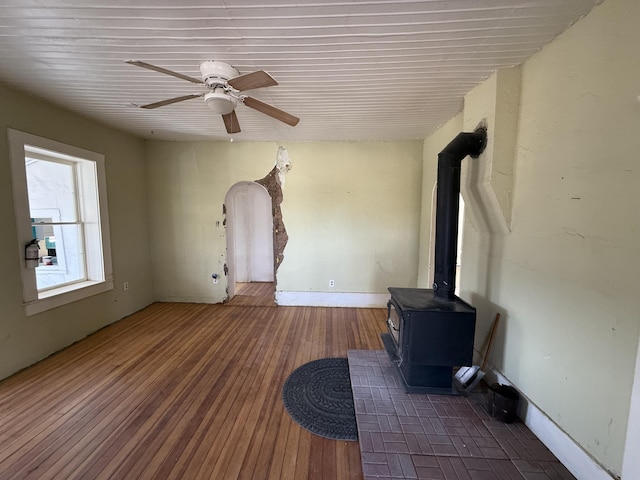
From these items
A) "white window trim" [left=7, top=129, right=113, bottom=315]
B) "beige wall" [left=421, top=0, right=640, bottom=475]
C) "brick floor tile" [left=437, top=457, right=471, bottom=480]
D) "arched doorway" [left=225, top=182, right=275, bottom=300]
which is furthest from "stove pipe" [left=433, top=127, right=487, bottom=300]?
"arched doorway" [left=225, top=182, right=275, bottom=300]

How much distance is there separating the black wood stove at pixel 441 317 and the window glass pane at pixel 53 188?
3.80 meters

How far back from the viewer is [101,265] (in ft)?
10.8

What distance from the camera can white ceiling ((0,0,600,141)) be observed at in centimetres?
138

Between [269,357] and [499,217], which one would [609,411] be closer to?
[499,217]

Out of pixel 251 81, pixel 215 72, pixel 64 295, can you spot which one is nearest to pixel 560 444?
pixel 251 81

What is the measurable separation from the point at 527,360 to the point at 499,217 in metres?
1.03

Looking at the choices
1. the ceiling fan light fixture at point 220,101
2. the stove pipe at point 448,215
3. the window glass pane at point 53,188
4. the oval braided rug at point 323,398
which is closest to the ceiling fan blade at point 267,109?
the ceiling fan light fixture at point 220,101

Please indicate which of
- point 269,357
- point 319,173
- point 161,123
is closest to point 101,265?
point 161,123

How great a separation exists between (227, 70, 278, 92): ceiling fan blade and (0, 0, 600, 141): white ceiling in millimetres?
202

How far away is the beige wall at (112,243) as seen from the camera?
2.27 metres

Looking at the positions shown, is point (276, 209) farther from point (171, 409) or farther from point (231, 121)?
point (171, 409)

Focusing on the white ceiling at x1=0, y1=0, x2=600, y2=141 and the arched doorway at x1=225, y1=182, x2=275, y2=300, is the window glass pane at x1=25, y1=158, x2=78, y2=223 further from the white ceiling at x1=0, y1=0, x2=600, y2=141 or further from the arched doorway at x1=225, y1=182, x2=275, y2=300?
the arched doorway at x1=225, y1=182, x2=275, y2=300

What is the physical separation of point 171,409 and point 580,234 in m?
2.91

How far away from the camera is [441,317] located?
186cm
